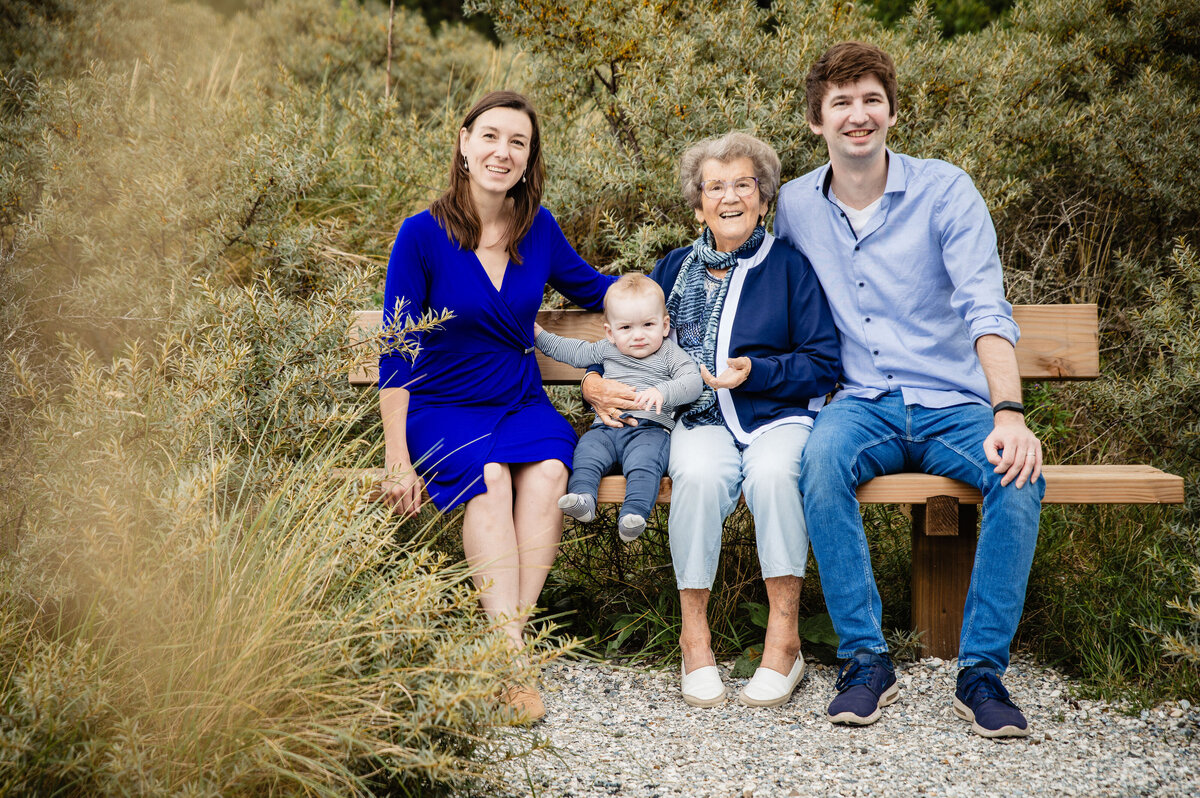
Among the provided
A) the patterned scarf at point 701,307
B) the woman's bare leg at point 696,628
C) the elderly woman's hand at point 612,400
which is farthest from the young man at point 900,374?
the elderly woman's hand at point 612,400

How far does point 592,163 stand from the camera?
162 inches

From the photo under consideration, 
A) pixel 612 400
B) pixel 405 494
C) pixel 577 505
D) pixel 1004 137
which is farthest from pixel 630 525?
pixel 1004 137

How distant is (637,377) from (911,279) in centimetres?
94

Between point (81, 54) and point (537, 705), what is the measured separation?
16.4ft

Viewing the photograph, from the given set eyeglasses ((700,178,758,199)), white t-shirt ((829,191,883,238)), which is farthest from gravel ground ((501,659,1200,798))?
eyeglasses ((700,178,758,199))

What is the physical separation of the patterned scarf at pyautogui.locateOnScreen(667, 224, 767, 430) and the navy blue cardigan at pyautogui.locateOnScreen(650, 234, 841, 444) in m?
0.03

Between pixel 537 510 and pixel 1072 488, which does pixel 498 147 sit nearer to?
pixel 537 510

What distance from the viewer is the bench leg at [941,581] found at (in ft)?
9.95

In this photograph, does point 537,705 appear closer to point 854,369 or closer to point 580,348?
point 580,348

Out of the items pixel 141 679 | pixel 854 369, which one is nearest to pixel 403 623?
pixel 141 679

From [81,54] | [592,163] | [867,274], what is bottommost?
[867,274]

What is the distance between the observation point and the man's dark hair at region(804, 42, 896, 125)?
2957mm

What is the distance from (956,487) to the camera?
275cm

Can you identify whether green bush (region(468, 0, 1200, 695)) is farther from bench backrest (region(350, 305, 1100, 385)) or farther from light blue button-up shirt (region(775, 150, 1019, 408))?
light blue button-up shirt (region(775, 150, 1019, 408))
